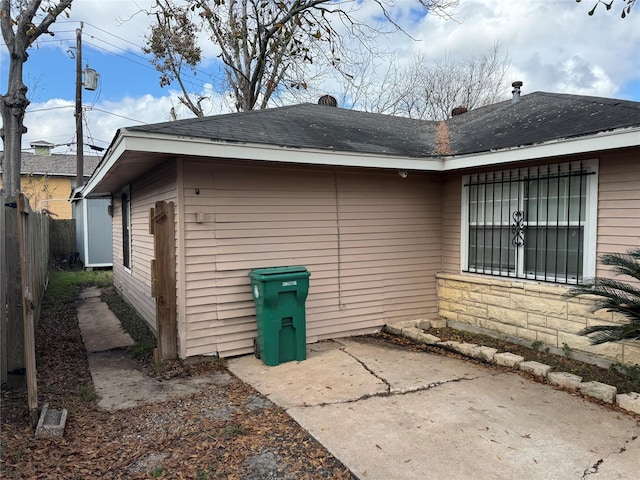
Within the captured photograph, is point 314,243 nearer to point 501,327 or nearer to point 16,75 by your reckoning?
point 501,327

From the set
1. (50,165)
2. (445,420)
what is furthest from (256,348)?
(50,165)

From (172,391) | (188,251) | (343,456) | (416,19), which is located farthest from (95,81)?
(343,456)

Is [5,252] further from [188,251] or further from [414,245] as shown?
[414,245]

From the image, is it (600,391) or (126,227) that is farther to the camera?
(126,227)

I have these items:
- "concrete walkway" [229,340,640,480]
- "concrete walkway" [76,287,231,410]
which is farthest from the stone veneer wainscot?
"concrete walkway" [76,287,231,410]

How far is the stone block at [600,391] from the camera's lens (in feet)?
12.8

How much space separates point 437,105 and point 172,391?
20569 millimetres

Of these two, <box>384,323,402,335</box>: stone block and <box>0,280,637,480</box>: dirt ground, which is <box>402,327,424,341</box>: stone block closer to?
<box>384,323,402,335</box>: stone block

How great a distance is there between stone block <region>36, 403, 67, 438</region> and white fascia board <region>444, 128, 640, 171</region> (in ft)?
16.8

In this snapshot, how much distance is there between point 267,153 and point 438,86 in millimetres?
19033

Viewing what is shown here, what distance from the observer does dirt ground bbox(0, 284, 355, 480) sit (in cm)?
281

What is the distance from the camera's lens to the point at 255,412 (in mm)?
3709

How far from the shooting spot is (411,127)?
8.08m

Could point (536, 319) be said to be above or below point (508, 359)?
above
